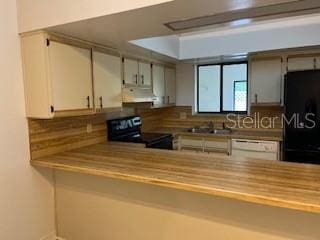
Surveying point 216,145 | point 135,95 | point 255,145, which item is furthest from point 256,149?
point 135,95

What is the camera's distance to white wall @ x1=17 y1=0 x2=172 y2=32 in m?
1.60

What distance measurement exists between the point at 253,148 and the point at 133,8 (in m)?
2.67

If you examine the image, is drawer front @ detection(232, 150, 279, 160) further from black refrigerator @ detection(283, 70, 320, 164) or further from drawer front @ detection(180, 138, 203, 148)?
drawer front @ detection(180, 138, 203, 148)

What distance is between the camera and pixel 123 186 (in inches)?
85.4

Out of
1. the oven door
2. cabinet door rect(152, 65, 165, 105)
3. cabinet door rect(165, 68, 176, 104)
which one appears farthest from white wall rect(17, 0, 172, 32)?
cabinet door rect(165, 68, 176, 104)

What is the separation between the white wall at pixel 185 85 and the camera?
14.6 feet

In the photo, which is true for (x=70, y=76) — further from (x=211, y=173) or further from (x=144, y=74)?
(x=211, y=173)

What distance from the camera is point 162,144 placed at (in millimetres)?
3508

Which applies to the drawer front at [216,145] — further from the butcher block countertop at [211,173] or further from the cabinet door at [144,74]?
the butcher block countertop at [211,173]

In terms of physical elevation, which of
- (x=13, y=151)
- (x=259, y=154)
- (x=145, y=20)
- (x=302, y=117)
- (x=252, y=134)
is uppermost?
(x=145, y=20)

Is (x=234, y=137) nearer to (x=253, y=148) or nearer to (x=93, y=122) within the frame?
(x=253, y=148)

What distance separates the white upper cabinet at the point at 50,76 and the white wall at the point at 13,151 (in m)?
0.08

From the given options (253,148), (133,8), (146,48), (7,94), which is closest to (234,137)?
(253,148)

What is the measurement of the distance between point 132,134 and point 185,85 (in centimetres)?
149
